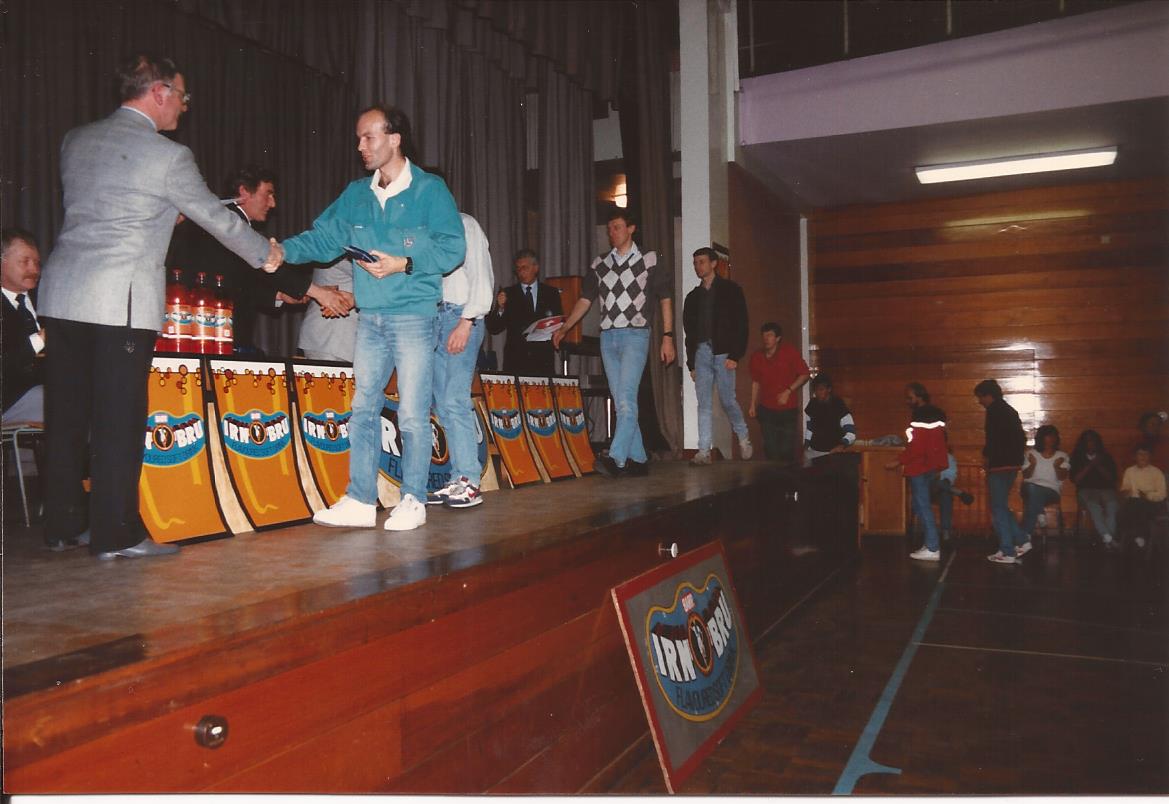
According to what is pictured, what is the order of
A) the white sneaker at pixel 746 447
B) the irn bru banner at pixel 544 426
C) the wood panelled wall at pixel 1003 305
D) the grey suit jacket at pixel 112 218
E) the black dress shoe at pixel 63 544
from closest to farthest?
the grey suit jacket at pixel 112 218 → the black dress shoe at pixel 63 544 → the irn bru banner at pixel 544 426 → the white sneaker at pixel 746 447 → the wood panelled wall at pixel 1003 305

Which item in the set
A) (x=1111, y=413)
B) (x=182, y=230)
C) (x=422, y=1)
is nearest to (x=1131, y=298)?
(x=1111, y=413)

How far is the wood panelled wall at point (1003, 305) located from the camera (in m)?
8.48

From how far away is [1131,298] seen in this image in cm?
857

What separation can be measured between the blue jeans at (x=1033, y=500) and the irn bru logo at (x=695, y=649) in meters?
4.87

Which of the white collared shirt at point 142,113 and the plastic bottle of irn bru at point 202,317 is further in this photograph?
the plastic bottle of irn bru at point 202,317

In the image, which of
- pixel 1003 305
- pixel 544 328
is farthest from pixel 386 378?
pixel 1003 305

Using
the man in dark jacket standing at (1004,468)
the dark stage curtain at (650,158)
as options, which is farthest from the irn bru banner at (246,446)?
the man in dark jacket standing at (1004,468)

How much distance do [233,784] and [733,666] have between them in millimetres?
2125

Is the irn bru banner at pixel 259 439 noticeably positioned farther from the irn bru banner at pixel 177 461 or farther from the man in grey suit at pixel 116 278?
the man in grey suit at pixel 116 278

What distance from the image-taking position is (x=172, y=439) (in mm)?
2586

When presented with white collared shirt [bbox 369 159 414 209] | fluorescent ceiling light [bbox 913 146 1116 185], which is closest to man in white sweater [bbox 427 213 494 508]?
white collared shirt [bbox 369 159 414 209]

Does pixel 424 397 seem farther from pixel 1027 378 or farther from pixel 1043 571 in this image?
pixel 1027 378

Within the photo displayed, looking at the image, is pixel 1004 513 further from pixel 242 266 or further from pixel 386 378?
pixel 242 266

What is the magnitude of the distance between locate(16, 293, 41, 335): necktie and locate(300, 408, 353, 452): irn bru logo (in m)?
0.91
